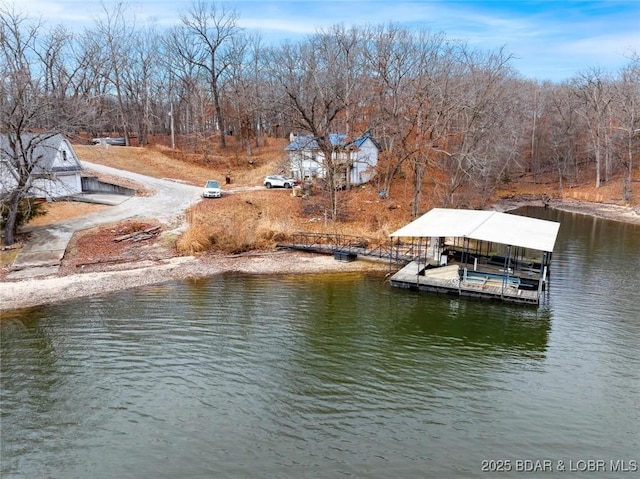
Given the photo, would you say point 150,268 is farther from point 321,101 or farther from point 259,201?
point 321,101

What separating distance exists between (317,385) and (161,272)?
51.8 ft

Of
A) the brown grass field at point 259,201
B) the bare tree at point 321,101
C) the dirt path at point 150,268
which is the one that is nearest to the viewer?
the dirt path at point 150,268

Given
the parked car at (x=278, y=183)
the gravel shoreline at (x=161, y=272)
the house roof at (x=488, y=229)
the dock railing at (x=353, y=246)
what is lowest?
the gravel shoreline at (x=161, y=272)

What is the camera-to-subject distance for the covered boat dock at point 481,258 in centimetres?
2450

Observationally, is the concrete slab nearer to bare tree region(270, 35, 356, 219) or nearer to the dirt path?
the dirt path

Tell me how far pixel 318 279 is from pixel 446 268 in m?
7.51

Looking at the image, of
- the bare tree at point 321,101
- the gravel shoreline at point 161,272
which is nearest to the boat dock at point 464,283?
the gravel shoreline at point 161,272

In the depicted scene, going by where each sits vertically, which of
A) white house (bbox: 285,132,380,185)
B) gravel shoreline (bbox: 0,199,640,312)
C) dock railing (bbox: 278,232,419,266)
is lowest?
gravel shoreline (bbox: 0,199,640,312)

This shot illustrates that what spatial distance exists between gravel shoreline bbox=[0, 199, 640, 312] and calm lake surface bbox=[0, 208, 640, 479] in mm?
1539

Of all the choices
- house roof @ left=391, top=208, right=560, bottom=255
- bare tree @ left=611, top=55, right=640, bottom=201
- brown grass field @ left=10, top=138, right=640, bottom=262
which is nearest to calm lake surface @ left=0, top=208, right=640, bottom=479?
Result: house roof @ left=391, top=208, right=560, bottom=255

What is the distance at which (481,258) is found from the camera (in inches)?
1105

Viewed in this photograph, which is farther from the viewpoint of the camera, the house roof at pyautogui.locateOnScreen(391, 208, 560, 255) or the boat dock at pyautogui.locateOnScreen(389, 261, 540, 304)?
the boat dock at pyautogui.locateOnScreen(389, 261, 540, 304)

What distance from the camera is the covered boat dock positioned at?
2450 centimetres

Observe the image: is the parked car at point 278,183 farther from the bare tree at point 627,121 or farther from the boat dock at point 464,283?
the bare tree at point 627,121
